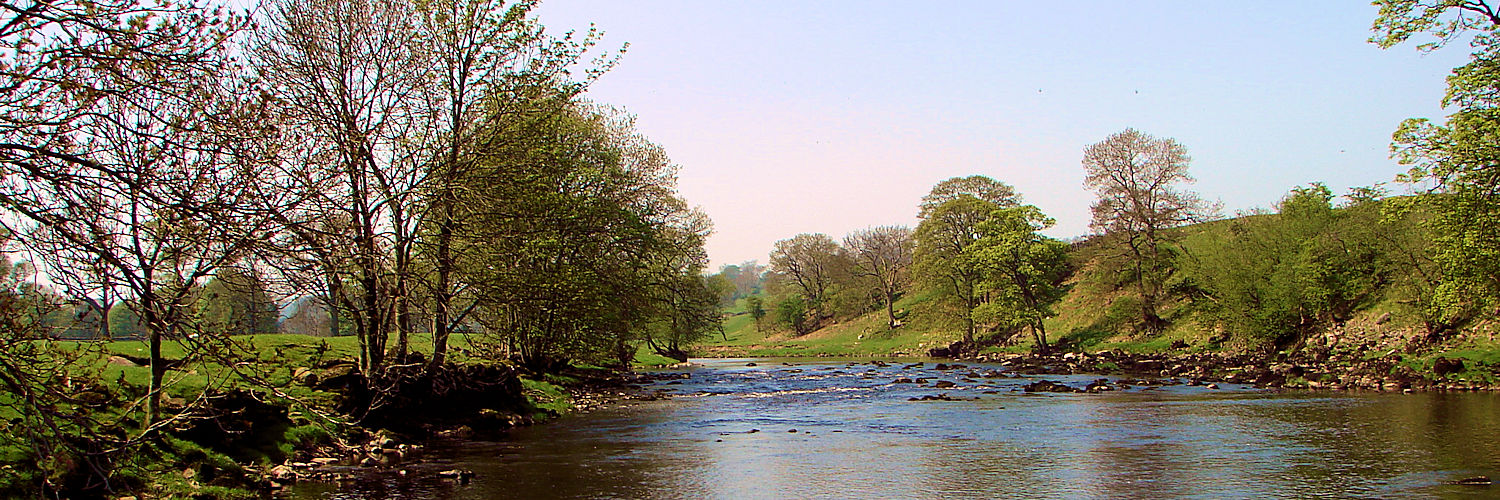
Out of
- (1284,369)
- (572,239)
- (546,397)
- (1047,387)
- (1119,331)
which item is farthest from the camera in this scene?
(1119,331)

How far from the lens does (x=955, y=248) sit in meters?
70.1

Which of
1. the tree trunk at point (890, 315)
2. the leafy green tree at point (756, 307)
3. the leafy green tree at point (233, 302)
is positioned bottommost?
the leafy green tree at point (233, 302)

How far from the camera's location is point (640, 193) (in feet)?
135

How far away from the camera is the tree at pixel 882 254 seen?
318 feet

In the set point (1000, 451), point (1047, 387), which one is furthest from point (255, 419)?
point (1047, 387)

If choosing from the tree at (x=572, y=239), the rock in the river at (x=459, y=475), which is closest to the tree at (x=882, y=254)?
the tree at (x=572, y=239)

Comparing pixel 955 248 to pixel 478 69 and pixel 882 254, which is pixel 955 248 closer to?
pixel 882 254

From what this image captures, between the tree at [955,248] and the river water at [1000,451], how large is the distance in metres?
36.5

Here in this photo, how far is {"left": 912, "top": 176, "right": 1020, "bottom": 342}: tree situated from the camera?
68.0 meters

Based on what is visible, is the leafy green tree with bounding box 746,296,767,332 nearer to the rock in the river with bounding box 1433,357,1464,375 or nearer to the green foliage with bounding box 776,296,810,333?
the green foliage with bounding box 776,296,810,333

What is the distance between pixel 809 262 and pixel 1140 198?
55424mm

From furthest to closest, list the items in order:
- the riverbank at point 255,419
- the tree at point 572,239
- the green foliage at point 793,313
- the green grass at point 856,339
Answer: the green foliage at point 793,313 → the green grass at point 856,339 → the tree at point 572,239 → the riverbank at point 255,419

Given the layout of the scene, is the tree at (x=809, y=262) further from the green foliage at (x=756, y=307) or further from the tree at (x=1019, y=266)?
the tree at (x=1019, y=266)

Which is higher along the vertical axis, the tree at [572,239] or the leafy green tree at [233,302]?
the tree at [572,239]
